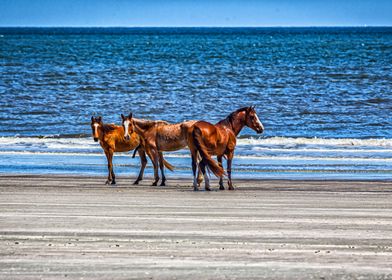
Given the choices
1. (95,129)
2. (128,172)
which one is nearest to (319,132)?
(128,172)

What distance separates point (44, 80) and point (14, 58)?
80.4ft

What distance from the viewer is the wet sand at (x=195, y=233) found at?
23.3ft

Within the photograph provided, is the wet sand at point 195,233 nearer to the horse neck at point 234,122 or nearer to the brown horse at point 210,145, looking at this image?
the brown horse at point 210,145

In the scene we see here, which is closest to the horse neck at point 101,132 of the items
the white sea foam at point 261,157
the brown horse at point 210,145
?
the white sea foam at point 261,157

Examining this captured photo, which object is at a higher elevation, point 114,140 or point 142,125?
point 142,125

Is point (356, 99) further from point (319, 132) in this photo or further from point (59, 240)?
point (59, 240)

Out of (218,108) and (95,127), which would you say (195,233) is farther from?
(218,108)

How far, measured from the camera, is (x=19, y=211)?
10320 mm

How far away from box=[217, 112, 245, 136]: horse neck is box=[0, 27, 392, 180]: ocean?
4.48ft

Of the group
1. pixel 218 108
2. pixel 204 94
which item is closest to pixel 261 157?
pixel 218 108

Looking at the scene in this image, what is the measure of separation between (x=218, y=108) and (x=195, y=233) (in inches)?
952

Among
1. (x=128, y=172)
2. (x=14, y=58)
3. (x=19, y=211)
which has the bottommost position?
(x=14, y=58)

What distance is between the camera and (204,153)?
13.2m

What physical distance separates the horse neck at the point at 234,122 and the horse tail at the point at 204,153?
837 millimetres
